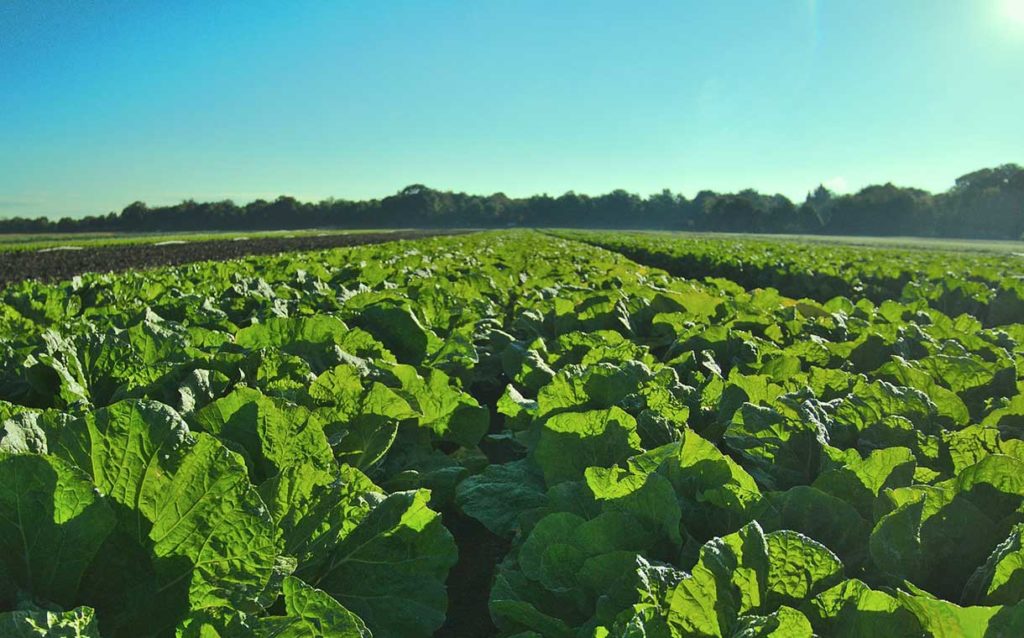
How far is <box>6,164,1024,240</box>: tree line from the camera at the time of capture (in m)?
76.8

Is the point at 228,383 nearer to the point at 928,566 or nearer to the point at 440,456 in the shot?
the point at 440,456

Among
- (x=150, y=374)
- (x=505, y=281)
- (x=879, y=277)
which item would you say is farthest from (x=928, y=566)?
(x=879, y=277)

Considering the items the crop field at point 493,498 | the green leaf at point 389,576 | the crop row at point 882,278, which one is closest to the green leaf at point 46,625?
the crop field at point 493,498

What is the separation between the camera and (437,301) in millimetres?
4574

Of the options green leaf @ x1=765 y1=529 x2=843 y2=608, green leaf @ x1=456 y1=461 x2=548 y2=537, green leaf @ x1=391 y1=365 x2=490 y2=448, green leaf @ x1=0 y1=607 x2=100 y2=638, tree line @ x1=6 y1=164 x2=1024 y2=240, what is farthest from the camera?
tree line @ x1=6 y1=164 x2=1024 y2=240

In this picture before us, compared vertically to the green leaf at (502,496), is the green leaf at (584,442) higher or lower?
higher

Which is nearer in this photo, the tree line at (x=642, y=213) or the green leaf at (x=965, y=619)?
the green leaf at (x=965, y=619)

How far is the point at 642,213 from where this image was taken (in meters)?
127

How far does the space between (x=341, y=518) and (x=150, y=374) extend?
1093mm

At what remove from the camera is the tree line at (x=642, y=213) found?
76.8m

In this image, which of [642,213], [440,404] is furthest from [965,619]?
[642,213]

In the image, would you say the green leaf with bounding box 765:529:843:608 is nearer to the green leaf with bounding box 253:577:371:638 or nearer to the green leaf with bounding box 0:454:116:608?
the green leaf with bounding box 253:577:371:638

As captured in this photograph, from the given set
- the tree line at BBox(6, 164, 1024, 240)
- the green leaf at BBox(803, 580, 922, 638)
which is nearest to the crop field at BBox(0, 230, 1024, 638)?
the green leaf at BBox(803, 580, 922, 638)

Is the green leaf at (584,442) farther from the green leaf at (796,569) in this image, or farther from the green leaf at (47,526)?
the green leaf at (47,526)
